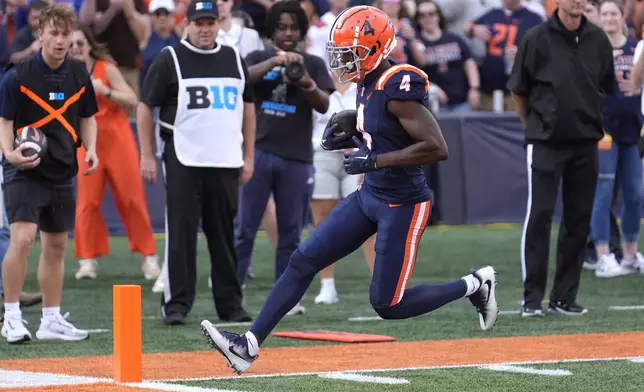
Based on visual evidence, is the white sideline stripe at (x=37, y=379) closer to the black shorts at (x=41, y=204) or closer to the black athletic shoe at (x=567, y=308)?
the black shorts at (x=41, y=204)

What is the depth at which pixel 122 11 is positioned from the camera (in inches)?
553

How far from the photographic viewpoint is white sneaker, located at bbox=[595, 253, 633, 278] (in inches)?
484

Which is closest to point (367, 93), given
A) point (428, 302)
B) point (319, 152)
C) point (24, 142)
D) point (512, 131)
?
point (428, 302)

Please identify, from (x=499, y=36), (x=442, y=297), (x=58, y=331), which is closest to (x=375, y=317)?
(x=58, y=331)

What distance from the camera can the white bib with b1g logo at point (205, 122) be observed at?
9125 mm

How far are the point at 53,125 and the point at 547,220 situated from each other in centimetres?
341

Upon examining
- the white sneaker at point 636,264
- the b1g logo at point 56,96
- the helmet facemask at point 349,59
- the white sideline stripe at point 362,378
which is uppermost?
the helmet facemask at point 349,59

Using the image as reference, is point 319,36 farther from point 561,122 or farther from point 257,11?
point 561,122

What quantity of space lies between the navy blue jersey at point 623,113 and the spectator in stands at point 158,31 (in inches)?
197

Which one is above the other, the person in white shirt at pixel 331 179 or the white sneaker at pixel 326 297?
the person in white shirt at pixel 331 179

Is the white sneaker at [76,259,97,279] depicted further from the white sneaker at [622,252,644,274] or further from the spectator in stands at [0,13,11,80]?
the white sneaker at [622,252,644,274]

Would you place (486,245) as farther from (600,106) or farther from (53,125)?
(53,125)

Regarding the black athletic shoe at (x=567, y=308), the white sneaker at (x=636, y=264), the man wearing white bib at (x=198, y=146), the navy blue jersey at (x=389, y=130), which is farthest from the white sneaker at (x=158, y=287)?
the navy blue jersey at (x=389, y=130)

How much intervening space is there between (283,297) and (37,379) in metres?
1.24
